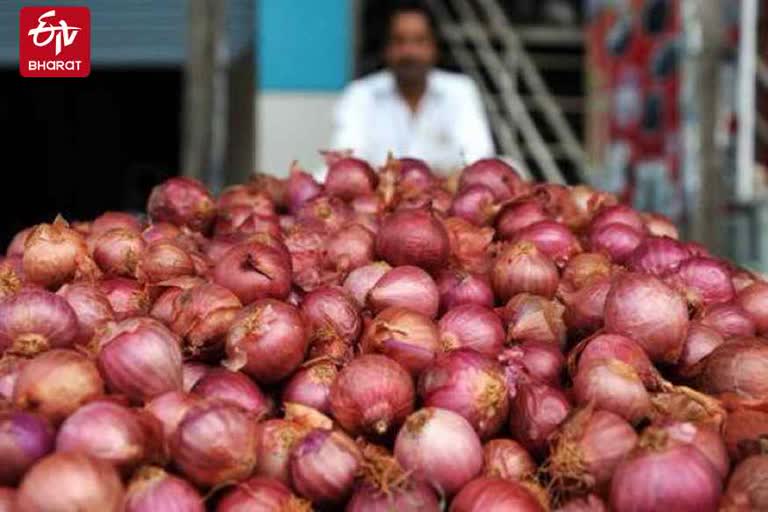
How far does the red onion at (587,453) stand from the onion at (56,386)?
23.8 inches

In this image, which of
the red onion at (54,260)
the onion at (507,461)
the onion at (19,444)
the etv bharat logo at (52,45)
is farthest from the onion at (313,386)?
the etv bharat logo at (52,45)

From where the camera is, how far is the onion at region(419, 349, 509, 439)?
137 cm

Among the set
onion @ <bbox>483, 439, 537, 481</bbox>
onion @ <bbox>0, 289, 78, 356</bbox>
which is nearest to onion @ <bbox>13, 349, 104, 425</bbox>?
onion @ <bbox>0, 289, 78, 356</bbox>

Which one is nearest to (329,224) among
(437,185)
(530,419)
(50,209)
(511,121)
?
(437,185)

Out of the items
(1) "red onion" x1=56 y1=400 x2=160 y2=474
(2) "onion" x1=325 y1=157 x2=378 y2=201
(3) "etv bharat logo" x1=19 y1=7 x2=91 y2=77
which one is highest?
(3) "etv bharat logo" x1=19 y1=7 x2=91 y2=77

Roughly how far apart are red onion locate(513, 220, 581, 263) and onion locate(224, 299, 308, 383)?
527mm

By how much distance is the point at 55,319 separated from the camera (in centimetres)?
148

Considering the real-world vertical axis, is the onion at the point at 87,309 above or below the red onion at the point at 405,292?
below

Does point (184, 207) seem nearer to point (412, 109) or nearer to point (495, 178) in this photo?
point (495, 178)

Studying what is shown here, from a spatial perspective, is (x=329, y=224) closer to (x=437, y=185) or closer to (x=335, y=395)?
(x=437, y=185)

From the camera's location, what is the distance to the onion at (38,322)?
1462 mm

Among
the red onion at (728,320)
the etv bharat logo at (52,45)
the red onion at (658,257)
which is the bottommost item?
the red onion at (728,320)

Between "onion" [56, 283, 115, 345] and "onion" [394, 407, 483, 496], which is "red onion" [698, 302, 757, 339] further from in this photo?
"onion" [56, 283, 115, 345]

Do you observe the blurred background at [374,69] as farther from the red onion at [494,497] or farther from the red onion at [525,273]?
the red onion at [494,497]
